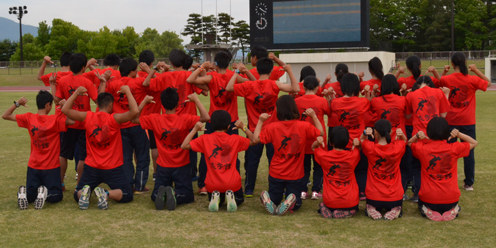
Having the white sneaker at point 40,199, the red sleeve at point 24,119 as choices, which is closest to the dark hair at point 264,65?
the red sleeve at point 24,119

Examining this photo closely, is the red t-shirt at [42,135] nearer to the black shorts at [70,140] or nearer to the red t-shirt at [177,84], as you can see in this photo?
the black shorts at [70,140]

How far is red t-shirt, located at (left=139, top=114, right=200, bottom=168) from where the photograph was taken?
6.17 meters

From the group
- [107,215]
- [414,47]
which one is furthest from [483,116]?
[414,47]

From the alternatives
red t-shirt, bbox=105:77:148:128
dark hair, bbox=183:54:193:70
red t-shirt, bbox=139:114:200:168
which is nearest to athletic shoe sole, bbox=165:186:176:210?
red t-shirt, bbox=139:114:200:168

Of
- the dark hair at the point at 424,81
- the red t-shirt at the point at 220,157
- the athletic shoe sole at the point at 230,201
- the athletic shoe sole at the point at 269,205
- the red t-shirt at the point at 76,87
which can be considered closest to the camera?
the athletic shoe sole at the point at 269,205

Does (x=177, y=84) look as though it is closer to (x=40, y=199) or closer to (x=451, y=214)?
(x=40, y=199)

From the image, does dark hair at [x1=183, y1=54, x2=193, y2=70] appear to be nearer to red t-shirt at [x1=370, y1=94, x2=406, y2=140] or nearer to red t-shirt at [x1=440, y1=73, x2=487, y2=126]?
red t-shirt at [x1=370, y1=94, x2=406, y2=140]

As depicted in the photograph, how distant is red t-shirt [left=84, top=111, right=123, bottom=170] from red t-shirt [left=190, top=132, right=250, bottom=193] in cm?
117

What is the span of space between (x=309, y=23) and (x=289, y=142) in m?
35.1

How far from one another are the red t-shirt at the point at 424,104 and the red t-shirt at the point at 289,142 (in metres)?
1.54

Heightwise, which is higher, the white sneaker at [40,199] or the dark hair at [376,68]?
the dark hair at [376,68]

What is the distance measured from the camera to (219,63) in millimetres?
6945

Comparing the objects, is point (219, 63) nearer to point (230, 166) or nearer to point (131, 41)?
point (230, 166)

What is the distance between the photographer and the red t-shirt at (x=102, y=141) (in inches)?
243
